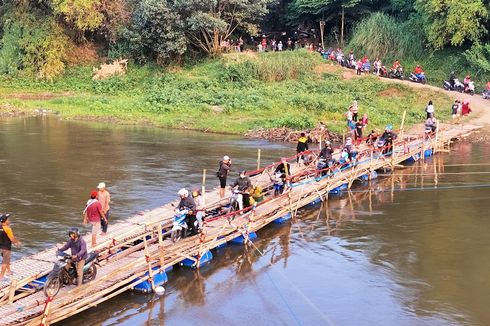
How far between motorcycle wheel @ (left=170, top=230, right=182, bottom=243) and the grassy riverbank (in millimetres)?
19889

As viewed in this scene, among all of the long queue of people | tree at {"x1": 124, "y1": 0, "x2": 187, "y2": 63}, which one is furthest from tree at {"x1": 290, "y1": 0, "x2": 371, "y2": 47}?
tree at {"x1": 124, "y1": 0, "x2": 187, "y2": 63}

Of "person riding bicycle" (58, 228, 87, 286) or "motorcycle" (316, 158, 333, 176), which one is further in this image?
"motorcycle" (316, 158, 333, 176)

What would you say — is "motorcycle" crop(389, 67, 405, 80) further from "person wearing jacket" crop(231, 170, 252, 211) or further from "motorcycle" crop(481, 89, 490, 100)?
"person wearing jacket" crop(231, 170, 252, 211)

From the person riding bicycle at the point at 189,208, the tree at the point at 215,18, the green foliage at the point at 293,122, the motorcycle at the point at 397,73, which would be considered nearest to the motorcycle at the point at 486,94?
the motorcycle at the point at 397,73

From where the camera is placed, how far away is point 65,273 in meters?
12.5

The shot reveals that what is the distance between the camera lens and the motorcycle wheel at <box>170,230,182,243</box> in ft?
50.9

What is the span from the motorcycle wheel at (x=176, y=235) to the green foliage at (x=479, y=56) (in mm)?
31409

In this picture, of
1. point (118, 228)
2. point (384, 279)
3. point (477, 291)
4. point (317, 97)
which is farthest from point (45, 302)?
point (317, 97)

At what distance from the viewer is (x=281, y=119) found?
117ft

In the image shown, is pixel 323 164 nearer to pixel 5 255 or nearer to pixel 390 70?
pixel 5 255

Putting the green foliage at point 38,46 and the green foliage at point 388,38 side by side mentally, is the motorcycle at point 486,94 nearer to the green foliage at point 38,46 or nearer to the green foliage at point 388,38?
the green foliage at point 388,38

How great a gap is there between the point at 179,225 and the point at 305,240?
436 cm

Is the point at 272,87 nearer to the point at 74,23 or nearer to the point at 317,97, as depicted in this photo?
the point at 317,97

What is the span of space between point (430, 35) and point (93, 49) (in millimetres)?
29929
